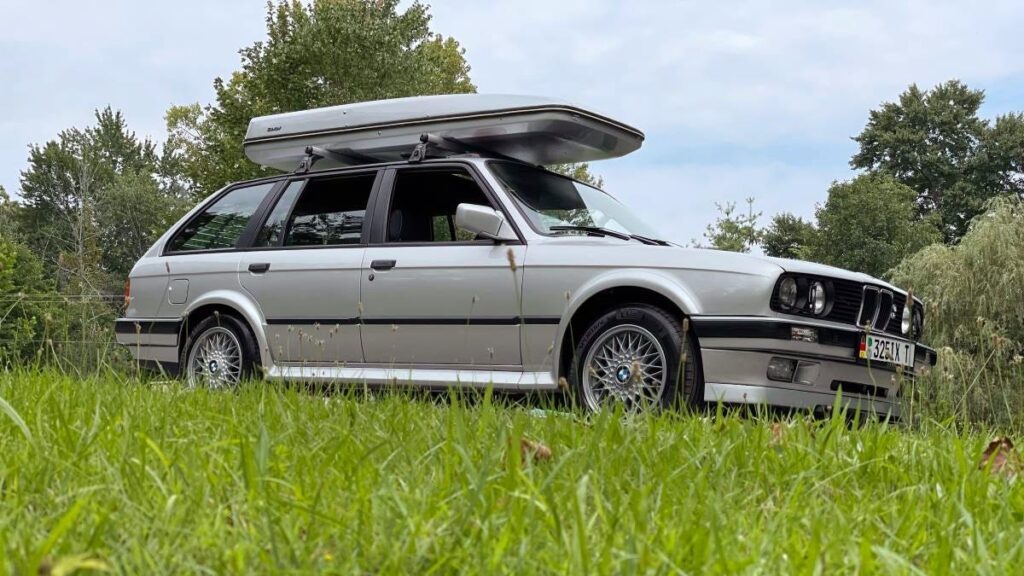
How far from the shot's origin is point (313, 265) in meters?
6.85

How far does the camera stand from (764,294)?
533cm

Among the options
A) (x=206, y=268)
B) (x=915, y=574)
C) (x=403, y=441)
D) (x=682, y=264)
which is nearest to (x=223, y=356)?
(x=206, y=268)

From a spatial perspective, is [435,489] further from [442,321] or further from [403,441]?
[442,321]

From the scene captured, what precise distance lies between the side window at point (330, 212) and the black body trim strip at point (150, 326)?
107cm

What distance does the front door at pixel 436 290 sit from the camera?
603 cm

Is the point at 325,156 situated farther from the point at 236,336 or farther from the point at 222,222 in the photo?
the point at 236,336

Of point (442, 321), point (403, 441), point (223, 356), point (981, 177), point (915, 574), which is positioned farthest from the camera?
point (981, 177)

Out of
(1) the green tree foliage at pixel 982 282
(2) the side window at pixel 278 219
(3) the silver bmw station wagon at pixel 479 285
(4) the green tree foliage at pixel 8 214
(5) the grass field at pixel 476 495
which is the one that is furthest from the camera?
(4) the green tree foliage at pixel 8 214

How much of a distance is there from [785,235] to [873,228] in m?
6.30

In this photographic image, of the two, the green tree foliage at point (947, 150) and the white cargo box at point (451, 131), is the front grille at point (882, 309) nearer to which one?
the white cargo box at point (451, 131)

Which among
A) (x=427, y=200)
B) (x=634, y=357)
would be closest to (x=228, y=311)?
(x=427, y=200)

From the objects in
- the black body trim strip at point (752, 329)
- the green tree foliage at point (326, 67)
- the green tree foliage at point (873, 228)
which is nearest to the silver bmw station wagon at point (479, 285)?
the black body trim strip at point (752, 329)

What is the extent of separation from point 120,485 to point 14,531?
0.28 metres

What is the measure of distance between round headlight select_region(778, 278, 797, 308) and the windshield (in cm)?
138
